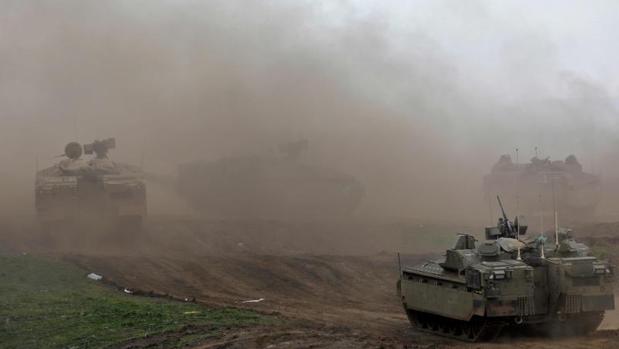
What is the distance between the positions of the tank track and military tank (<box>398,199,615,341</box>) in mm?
15

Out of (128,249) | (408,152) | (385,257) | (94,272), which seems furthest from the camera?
(408,152)

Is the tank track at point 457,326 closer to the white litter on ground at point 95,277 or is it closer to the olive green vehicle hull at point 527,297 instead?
the olive green vehicle hull at point 527,297

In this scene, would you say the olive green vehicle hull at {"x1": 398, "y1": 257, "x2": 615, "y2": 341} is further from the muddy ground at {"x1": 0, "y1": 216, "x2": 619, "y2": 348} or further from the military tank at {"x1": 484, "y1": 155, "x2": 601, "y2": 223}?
the military tank at {"x1": 484, "y1": 155, "x2": 601, "y2": 223}

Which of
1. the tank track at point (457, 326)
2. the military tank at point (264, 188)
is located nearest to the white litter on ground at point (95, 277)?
the tank track at point (457, 326)

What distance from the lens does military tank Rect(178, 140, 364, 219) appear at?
38625mm

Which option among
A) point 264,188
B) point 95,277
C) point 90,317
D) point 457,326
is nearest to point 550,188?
point 264,188

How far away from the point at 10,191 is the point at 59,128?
679 centimetres

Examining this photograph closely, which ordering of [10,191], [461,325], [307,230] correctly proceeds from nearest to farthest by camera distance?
1. [461,325]
2. [307,230]
3. [10,191]

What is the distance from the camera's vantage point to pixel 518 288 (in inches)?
523

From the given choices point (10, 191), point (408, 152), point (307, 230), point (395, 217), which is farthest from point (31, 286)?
point (408, 152)

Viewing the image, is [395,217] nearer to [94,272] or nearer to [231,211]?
[231,211]

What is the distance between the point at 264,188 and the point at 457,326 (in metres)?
25.4

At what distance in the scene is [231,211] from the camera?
1544 inches

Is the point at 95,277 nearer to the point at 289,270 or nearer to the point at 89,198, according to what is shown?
the point at 289,270
